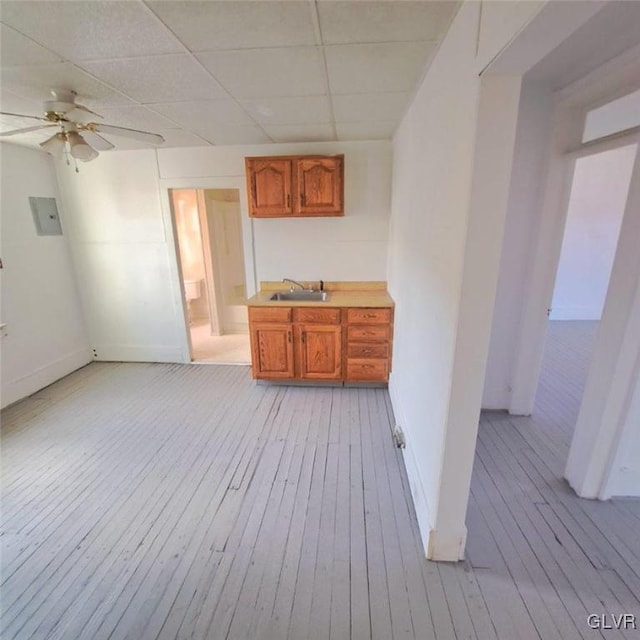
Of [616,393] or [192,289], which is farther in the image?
[192,289]

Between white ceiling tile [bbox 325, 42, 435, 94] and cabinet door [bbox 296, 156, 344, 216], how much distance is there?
939 mm

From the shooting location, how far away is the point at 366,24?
1.33 metres

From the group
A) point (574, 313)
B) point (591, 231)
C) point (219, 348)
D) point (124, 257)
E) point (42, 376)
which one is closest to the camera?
point (42, 376)

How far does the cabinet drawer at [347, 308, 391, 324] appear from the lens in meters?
2.96

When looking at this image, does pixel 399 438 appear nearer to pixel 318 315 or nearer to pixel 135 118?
pixel 318 315

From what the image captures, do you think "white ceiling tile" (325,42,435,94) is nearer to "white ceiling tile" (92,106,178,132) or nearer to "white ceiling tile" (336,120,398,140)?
"white ceiling tile" (336,120,398,140)

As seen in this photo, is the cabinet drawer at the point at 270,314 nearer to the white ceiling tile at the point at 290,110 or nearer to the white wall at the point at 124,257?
the white wall at the point at 124,257

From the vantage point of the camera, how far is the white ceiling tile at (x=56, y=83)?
167 cm

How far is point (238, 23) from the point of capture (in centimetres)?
131

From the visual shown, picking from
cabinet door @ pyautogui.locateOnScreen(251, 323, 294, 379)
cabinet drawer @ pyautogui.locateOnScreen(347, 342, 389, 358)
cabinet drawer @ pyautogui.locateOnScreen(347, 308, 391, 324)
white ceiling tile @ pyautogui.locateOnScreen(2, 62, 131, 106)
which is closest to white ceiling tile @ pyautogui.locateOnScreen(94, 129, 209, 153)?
white ceiling tile @ pyautogui.locateOnScreen(2, 62, 131, 106)

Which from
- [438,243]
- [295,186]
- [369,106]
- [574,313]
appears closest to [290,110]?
[369,106]

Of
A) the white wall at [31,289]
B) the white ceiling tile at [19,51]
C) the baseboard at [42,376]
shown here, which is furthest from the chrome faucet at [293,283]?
the baseboard at [42,376]

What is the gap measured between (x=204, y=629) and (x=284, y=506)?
2.11 feet

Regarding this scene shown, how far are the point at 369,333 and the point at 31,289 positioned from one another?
330 cm
